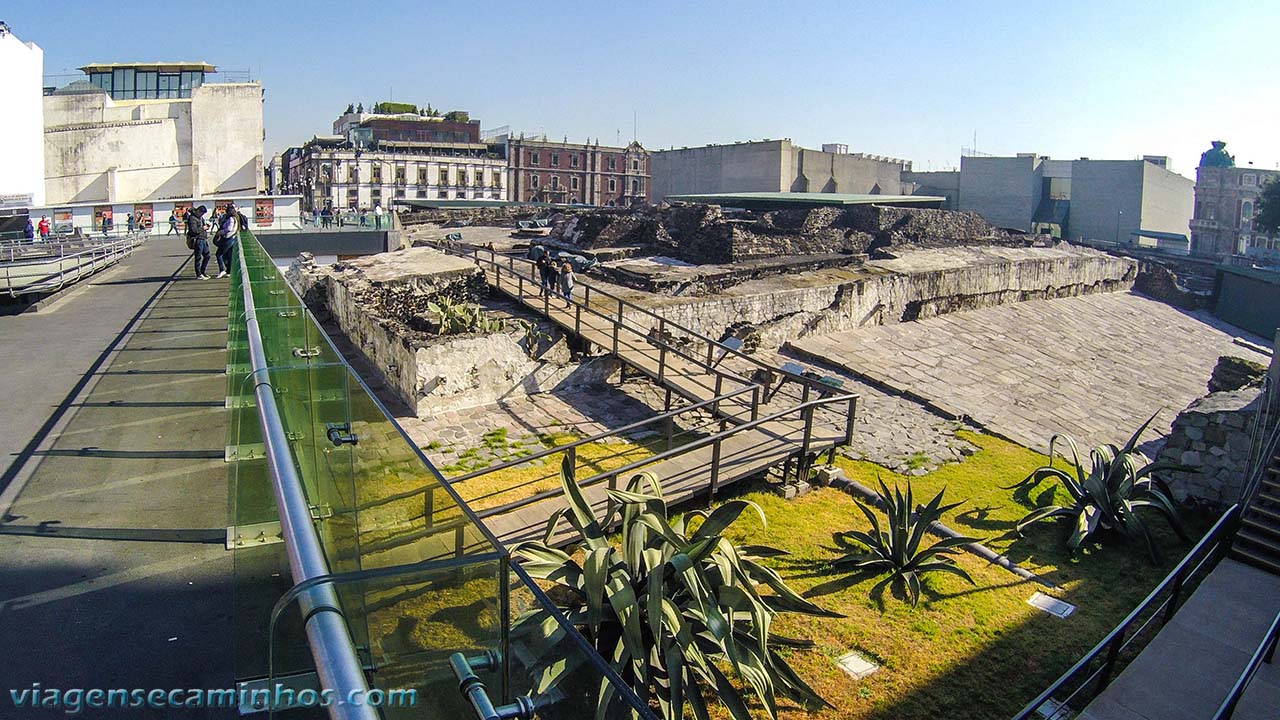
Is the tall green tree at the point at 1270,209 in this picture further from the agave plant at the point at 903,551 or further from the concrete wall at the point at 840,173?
the agave plant at the point at 903,551

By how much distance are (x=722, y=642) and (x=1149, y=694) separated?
2.74 metres

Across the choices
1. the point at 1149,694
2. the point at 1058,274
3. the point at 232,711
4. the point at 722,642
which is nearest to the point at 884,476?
the point at 1149,694

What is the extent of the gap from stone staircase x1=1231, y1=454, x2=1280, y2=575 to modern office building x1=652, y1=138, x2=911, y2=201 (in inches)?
1278

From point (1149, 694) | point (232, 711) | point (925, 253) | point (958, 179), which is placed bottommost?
point (1149, 694)

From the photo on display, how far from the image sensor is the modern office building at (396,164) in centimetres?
5450

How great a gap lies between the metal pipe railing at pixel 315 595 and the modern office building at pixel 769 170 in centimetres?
3742

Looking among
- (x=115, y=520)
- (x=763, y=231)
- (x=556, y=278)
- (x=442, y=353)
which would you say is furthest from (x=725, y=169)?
(x=115, y=520)

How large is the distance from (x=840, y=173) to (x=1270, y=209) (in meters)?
25.3

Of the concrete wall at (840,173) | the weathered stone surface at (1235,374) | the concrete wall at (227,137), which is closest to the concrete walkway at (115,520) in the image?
the weathered stone surface at (1235,374)

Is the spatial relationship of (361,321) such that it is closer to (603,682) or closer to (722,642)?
(722,642)

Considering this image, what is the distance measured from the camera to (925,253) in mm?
20672

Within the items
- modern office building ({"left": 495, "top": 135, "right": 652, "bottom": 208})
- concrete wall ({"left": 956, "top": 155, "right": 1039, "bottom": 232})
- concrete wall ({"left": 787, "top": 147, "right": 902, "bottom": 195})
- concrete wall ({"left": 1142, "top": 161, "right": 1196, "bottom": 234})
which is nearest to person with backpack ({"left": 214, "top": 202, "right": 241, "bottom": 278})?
concrete wall ({"left": 787, "top": 147, "right": 902, "bottom": 195})

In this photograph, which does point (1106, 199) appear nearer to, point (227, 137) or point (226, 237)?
point (226, 237)

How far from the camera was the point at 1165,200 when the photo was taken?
46.8 m
